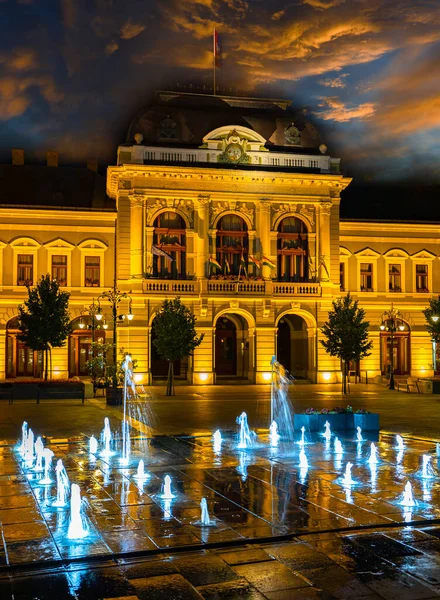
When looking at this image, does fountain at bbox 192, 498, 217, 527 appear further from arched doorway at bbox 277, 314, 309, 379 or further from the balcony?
arched doorway at bbox 277, 314, 309, 379

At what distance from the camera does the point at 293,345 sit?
167ft

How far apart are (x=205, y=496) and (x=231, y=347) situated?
1487 inches

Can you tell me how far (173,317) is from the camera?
1542 inches

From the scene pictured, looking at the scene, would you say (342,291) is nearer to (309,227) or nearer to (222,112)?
(309,227)

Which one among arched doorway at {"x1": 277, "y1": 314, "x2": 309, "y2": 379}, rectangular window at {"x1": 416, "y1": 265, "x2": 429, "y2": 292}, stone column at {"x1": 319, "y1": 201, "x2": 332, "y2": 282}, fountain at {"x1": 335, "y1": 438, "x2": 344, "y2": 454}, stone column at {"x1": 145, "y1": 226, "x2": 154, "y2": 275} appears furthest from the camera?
rectangular window at {"x1": 416, "y1": 265, "x2": 429, "y2": 292}

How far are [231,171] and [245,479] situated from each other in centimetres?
3357

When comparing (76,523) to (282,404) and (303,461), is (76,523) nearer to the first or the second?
(303,461)

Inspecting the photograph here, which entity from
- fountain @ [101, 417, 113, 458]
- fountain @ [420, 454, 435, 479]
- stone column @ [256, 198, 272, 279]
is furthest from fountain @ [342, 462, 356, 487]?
stone column @ [256, 198, 272, 279]

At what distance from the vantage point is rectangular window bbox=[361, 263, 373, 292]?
52125 mm

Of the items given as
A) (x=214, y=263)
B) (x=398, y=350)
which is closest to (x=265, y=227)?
(x=214, y=263)

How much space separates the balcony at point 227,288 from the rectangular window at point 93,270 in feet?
17.3

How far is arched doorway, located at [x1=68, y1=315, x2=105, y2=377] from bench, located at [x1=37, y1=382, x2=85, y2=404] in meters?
13.5

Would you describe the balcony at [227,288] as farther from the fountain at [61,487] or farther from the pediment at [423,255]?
the fountain at [61,487]

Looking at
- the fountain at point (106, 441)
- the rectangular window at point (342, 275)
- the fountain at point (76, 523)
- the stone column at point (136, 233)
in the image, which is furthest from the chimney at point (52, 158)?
the fountain at point (76, 523)
